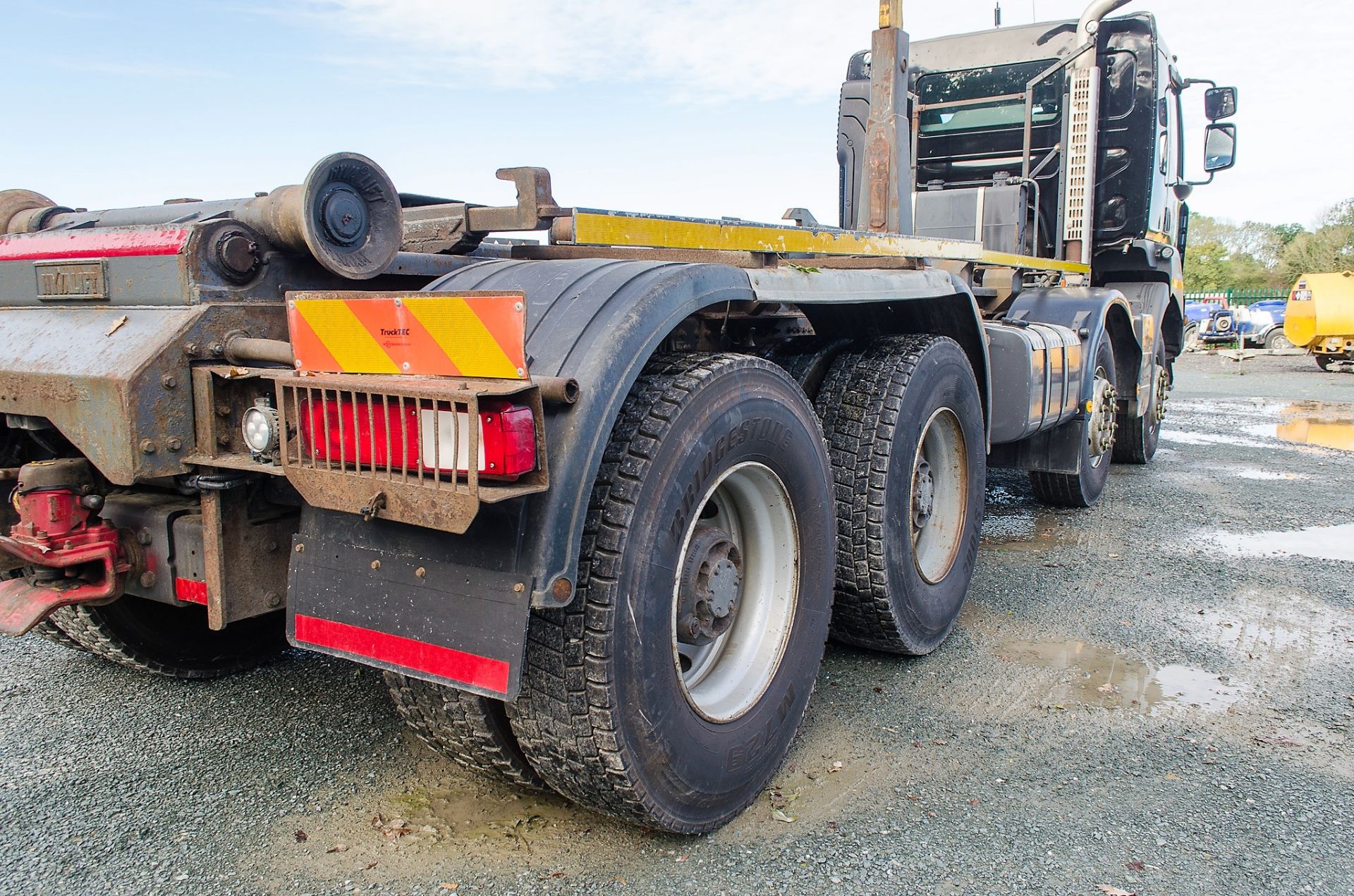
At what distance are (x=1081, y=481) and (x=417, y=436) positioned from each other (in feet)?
17.6

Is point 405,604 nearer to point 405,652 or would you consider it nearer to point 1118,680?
point 405,652

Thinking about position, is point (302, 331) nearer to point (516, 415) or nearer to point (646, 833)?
point (516, 415)

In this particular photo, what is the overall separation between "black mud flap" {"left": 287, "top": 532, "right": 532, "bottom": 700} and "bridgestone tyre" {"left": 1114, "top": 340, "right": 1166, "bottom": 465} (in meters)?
6.83

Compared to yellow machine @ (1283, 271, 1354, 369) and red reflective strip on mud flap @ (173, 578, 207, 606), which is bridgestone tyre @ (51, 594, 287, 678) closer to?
red reflective strip on mud flap @ (173, 578, 207, 606)

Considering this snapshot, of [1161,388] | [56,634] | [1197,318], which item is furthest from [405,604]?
[1197,318]

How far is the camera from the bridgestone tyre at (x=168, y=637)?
3.22m

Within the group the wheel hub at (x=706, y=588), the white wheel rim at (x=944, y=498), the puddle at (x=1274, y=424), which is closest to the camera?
the wheel hub at (x=706, y=588)

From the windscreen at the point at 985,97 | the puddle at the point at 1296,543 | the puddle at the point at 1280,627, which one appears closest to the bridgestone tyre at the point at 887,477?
the puddle at the point at 1280,627

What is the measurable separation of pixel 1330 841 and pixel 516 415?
229 centimetres

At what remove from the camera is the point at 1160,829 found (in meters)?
2.58

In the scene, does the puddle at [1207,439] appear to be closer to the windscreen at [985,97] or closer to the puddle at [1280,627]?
the windscreen at [985,97]

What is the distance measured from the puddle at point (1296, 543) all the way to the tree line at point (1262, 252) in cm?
1870

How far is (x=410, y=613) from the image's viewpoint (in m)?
2.12

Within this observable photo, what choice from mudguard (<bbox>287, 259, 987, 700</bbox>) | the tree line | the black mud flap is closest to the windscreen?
mudguard (<bbox>287, 259, 987, 700</bbox>)
